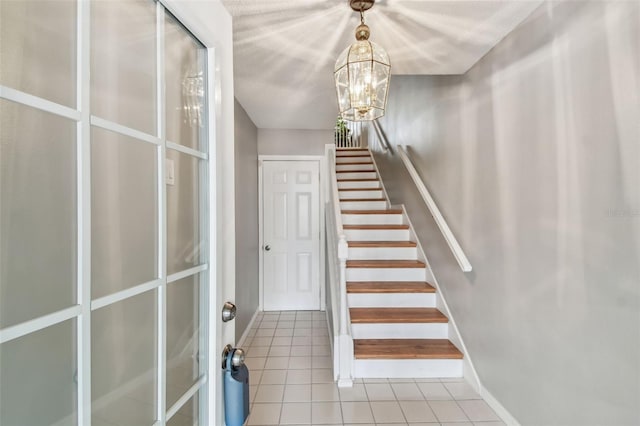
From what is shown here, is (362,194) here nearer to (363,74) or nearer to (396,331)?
(396,331)

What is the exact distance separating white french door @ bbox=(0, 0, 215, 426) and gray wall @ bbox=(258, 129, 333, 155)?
332cm

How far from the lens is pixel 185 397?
2.74 feet

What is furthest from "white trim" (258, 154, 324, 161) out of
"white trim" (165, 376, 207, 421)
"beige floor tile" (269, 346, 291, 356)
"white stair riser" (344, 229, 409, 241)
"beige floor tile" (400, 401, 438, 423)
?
"white trim" (165, 376, 207, 421)

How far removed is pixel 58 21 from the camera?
0.53 metres

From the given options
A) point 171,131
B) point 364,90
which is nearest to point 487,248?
point 364,90

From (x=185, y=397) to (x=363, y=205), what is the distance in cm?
346

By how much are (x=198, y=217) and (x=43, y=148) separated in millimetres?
421

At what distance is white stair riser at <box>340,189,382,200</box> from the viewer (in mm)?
4281

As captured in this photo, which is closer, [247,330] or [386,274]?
[386,274]

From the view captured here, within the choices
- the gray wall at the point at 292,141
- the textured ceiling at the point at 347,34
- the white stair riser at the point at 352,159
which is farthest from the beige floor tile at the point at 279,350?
the white stair riser at the point at 352,159

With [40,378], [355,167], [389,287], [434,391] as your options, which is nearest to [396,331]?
[389,287]

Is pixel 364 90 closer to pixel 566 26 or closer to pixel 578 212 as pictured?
pixel 566 26

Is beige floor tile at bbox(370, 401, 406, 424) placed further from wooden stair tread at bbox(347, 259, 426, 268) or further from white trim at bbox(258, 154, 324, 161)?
white trim at bbox(258, 154, 324, 161)

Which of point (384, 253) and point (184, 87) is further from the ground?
point (184, 87)
